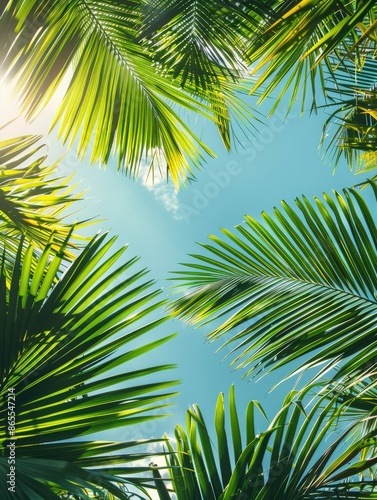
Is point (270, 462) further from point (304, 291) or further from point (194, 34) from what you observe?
point (194, 34)

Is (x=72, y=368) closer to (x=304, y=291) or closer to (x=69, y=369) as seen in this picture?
(x=69, y=369)

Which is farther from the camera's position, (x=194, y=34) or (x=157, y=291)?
(x=194, y=34)

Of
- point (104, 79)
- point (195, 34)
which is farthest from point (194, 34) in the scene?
point (104, 79)

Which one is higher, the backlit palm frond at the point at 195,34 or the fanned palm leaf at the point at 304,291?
the backlit palm frond at the point at 195,34

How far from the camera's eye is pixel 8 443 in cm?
89

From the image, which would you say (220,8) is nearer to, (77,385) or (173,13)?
(173,13)

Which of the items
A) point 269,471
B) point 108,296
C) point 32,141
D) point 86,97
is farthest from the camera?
point 86,97

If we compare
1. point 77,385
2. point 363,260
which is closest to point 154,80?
point 363,260

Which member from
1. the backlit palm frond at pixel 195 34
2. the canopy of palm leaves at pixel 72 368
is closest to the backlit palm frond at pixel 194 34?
the backlit palm frond at pixel 195 34

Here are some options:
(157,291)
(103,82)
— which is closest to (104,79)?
(103,82)

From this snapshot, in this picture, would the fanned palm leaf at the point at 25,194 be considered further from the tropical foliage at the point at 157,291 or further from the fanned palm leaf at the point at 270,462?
the fanned palm leaf at the point at 270,462

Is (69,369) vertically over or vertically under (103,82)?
under

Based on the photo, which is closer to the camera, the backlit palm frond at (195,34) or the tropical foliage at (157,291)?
the tropical foliage at (157,291)

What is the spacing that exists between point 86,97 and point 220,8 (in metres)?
0.68
